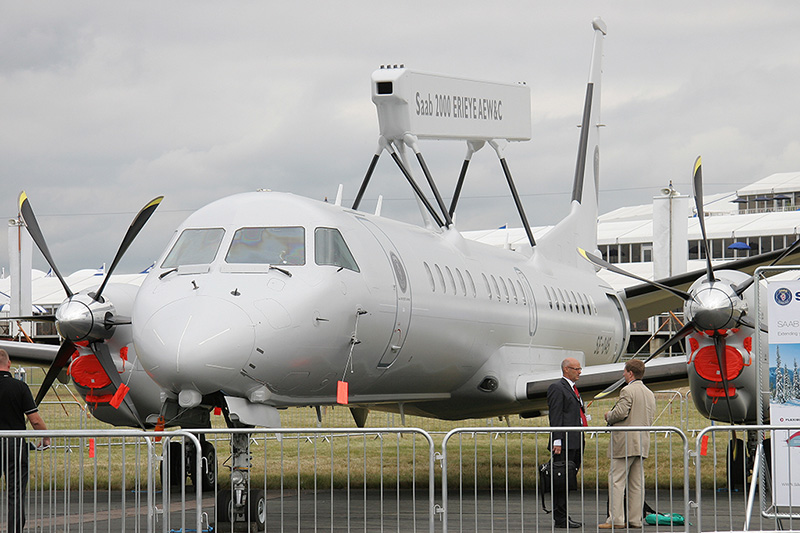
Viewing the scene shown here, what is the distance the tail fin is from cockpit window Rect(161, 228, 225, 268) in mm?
10522

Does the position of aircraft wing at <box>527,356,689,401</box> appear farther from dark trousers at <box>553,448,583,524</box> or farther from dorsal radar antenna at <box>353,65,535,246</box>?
dark trousers at <box>553,448,583,524</box>

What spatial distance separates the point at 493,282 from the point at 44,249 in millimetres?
6220

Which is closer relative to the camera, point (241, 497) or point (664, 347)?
point (241, 497)

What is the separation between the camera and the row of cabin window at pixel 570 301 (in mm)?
17672

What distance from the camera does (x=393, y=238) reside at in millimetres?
12586

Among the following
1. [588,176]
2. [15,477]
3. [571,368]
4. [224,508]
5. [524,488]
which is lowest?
[524,488]

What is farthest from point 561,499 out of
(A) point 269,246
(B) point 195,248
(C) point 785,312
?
(B) point 195,248

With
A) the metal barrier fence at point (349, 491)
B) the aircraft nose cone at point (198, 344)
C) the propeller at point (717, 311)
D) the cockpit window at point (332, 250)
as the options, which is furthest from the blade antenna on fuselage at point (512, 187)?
the aircraft nose cone at point (198, 344)

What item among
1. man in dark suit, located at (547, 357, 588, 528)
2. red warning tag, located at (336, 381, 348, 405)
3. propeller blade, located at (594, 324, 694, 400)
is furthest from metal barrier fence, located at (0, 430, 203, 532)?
propeller blade, located at (594, 324, 694, 400)

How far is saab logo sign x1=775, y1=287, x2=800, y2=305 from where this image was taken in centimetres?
966

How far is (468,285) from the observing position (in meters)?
14.0

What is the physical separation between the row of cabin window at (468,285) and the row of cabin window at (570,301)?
61.5 inches

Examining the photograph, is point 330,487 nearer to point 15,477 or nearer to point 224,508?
point 224,508

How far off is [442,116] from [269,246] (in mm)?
7052
